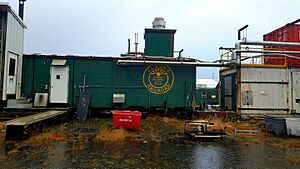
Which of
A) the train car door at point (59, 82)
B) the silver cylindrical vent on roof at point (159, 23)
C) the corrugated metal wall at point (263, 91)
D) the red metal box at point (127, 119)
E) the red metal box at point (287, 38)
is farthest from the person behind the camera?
the silver cylindrical vent on roof at point (159, 23)

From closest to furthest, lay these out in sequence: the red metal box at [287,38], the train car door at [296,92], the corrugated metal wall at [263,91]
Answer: the corrugated metal wall at [263,91] < the train car door at [296,92] < the red metal box at [287,38]

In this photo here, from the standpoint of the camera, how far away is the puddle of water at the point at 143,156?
18.1ft

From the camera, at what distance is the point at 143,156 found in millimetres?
6234

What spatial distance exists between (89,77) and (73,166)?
9261mm

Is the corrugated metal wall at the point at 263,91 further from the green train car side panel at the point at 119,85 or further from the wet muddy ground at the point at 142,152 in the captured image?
the wet muddy ground at the point at 142,152

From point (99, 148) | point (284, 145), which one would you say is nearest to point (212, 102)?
point (284, 145)

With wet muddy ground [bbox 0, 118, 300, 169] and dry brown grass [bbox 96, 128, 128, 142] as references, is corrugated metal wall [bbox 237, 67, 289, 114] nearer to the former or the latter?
wet muddy ground [bbox 0, 118, 300, 169]

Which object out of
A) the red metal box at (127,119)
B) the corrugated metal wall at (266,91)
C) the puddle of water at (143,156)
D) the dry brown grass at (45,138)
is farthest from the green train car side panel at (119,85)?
the puddle of water at (143,156)

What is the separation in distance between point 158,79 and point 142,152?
25.9 feet

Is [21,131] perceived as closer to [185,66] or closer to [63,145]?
[63,145]

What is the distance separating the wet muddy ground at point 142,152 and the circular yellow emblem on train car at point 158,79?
518 cm

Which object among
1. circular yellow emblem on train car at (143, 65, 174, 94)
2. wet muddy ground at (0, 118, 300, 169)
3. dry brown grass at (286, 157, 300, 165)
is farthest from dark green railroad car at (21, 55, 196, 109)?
dry brown grass at (286, 157, 300, 165)

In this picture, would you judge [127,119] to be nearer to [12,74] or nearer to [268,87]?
[12,74]

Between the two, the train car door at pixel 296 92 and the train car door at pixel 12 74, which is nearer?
the train car door at pixel 12 74
